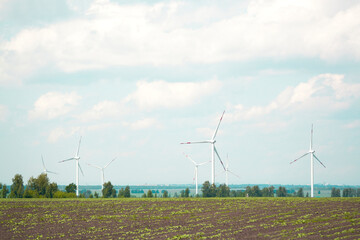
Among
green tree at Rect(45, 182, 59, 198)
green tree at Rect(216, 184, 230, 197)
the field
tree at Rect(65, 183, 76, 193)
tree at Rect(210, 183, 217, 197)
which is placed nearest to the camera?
the field

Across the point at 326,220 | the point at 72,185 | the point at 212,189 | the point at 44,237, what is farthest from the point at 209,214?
the point at 72,185

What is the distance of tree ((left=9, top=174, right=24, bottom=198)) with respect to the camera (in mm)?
125750

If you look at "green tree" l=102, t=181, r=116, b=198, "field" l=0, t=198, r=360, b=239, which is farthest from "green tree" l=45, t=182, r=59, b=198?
"field" l=0, t=198, r=360, b=239

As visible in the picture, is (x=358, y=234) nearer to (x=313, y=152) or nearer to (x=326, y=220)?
(x=326, y=220)

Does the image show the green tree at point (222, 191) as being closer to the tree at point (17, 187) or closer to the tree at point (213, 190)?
the tree at point (213, 190)

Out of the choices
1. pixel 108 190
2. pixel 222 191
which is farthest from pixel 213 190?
pixel 108 190

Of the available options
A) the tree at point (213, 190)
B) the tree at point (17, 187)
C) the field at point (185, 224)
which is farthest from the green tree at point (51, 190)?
the field at point (185, 224)

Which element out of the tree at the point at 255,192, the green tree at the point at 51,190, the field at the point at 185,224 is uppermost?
the field at the point at 185,224

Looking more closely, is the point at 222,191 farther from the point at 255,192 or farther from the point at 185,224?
the point at 185,224

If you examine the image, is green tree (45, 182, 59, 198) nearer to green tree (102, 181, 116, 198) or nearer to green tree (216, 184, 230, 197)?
green tree (102, 181, 116, 198)

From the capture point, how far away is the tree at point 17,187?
12575 cm

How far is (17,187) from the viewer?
5044 inches

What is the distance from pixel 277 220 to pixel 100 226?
1905 cm

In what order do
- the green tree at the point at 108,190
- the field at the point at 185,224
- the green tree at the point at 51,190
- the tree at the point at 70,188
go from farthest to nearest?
1. the tree at the point at 70,188
2. the green tree at the point at 51,190
3. the green tree at the point at 108,190
4. the field at the point at 185,224
